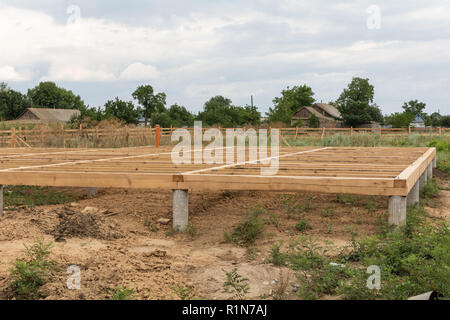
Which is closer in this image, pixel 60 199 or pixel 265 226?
pixel 265 226

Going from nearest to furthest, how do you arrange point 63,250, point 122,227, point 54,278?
point 54,278
point 63,250
point 122,227

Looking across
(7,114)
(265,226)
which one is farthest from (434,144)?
(7,114)

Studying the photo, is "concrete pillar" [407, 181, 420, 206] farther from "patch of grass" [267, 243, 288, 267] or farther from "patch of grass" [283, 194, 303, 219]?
"patch of grass" [267, 243, 288, 267]

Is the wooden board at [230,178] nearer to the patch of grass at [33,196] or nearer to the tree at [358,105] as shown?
the patch of grass at [33,196]

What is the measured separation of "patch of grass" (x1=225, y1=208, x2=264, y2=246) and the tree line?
128ft

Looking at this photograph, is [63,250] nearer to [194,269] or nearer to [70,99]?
[194,269]

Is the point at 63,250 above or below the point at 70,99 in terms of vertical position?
below

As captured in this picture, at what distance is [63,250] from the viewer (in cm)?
446

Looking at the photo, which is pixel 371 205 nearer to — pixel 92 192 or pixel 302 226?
pixel 302 226

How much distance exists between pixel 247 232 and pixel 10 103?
61680 millimetres

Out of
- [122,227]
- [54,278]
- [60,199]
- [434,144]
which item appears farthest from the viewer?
[434,144]

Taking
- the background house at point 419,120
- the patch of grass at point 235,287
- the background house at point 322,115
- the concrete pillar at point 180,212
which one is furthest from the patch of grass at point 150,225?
the background house at point 419,120

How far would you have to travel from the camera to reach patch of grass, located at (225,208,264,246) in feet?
16.6

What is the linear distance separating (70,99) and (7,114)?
1542 cm
